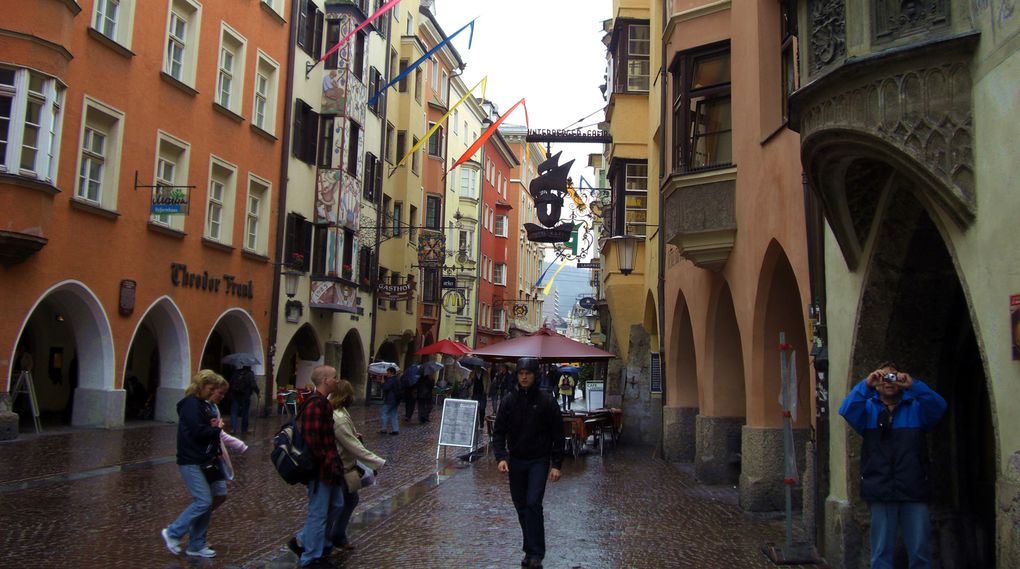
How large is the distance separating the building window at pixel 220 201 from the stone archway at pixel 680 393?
41.1 feet

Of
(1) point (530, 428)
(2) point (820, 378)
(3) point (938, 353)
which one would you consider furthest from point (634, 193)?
(1) point (530, 428)

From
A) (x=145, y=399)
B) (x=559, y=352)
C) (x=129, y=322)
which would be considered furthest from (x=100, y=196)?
(x=559, y=352)

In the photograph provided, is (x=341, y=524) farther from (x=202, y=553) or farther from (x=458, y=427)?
(x=458, y=427)

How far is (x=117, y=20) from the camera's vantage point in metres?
20.2

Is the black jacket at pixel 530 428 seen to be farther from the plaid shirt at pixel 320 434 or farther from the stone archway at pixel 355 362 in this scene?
the stone archway at pixel 355 362

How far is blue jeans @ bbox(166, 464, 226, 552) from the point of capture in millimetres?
8141

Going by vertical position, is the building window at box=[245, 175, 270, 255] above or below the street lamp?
above

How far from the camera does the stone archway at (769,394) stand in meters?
11.9

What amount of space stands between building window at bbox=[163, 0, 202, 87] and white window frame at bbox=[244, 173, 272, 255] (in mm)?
4122

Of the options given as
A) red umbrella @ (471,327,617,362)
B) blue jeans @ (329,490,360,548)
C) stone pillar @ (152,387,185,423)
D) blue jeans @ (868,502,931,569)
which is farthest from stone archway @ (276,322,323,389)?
blue jeans @ (868,502,931,569)

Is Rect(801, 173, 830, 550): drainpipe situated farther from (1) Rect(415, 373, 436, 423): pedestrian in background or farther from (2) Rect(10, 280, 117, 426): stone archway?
(1) Rect(415, 373, 436, 423): pedestrian in background

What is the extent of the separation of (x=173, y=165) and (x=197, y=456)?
16.2 metres

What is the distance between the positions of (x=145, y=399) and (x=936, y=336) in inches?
836

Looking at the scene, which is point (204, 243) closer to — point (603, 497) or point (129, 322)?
point (129, 322)
